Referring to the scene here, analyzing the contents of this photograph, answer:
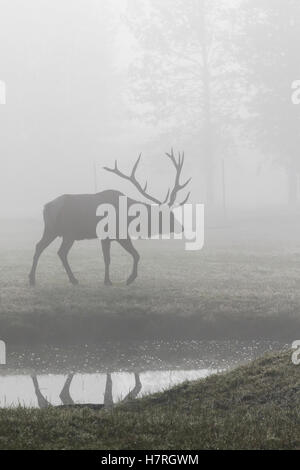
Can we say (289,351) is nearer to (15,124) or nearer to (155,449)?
(155,449)

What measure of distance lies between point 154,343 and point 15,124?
1501 inches

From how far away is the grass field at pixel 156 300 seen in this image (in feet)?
43.2

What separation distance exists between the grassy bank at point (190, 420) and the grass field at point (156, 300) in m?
4.01

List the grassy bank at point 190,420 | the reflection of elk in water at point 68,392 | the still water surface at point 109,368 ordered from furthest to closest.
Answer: the still water surface at point 109,368, the reflection of elk in water at point 68,392, the grassy bank at point 190,420

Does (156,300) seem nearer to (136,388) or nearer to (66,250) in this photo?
(66,250)

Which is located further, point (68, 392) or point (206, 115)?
point (206, 115)

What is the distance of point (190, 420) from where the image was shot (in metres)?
7.34

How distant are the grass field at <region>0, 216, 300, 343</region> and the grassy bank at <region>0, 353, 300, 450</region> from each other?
401cm

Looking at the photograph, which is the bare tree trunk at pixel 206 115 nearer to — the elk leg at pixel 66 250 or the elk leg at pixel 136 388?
the elk leg at pixel 66 250

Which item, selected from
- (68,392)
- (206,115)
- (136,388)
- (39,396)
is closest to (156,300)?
(136,388)

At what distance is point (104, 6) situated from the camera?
168 ft

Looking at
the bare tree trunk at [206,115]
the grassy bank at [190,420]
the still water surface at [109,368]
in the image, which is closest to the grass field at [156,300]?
the still water surface at [109,368]

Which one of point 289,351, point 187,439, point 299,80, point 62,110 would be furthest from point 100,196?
point 62,110

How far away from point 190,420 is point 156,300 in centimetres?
709
